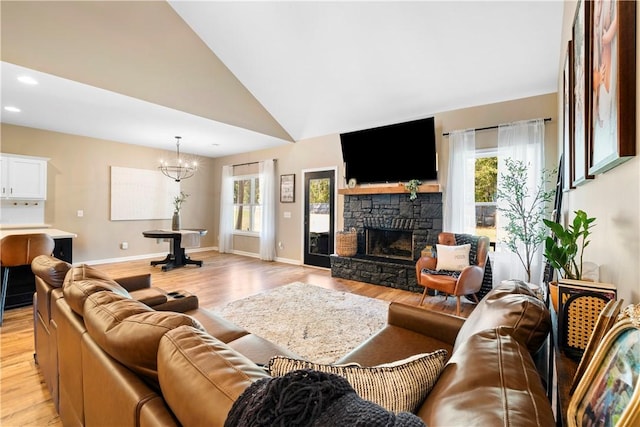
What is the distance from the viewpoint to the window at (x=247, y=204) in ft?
23.1

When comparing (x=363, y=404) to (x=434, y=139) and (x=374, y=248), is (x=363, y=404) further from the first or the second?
(x=374, y=248)

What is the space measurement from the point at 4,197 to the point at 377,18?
6.11m

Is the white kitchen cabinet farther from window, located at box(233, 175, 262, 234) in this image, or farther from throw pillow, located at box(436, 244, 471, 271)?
throw pillow, located at box(436, 244, 471, 271)

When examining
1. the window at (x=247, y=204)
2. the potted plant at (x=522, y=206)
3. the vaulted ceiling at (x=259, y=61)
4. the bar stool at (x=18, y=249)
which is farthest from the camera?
the window at (x=247, y=204)

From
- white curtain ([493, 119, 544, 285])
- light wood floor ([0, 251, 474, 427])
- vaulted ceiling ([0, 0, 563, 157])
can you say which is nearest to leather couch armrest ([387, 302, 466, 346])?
light wood floor ([0, 251, 474, 427])

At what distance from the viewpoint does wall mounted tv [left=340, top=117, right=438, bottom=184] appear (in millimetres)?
4367

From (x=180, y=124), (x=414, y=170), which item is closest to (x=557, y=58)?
(x=414, y=170)

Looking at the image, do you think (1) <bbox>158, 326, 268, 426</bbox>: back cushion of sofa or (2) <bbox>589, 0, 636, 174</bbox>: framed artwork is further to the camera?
(2) <bbox>589, 0, 636, 174</bbox>: framed artwork

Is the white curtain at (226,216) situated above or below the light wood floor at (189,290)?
above

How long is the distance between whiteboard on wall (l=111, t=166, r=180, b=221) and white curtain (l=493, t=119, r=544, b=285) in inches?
265

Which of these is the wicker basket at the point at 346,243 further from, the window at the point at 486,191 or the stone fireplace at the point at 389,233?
the window at the point at 486,191

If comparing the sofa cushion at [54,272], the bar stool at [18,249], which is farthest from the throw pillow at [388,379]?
the bar stool at [18,249]

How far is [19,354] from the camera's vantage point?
2379 millimetres

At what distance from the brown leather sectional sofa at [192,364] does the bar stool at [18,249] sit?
193 centimetres
